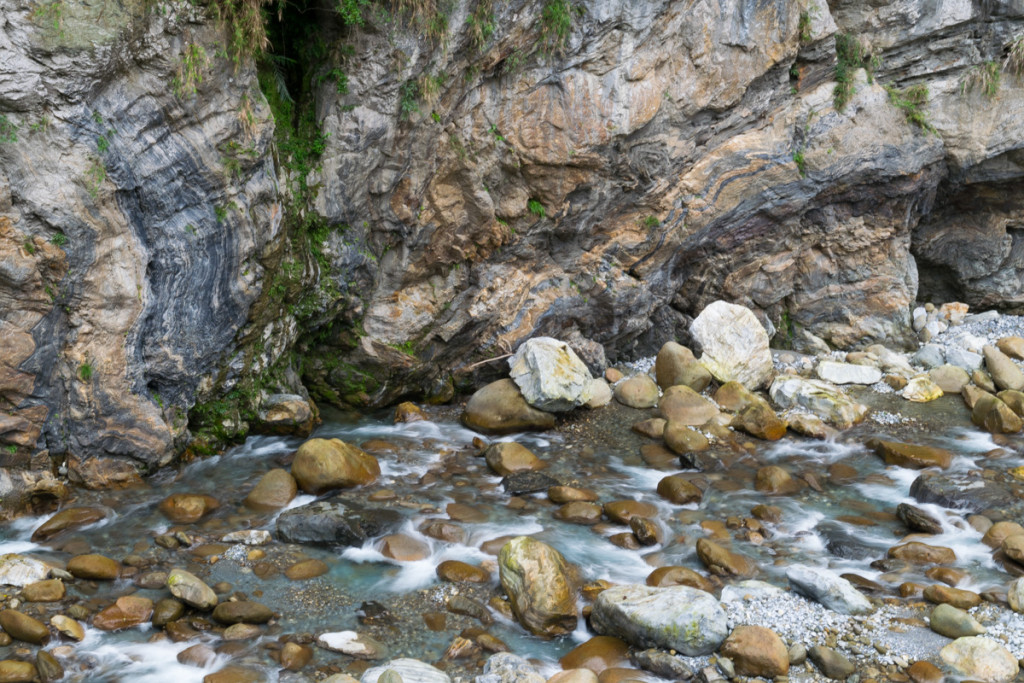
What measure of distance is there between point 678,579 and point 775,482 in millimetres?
2102

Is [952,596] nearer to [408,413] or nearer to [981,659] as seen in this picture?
[981,659]

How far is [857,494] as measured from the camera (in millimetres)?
6617

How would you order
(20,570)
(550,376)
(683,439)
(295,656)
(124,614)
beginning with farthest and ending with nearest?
(550,376), (683,439), (20,570), (124,614), (295,656)

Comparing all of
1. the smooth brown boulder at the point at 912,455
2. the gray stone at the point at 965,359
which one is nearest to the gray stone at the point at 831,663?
the smooth brown boulder at the point at 912,455

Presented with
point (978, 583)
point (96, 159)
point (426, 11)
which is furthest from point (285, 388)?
point (978, 583)

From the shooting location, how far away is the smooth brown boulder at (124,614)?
4.50 metres

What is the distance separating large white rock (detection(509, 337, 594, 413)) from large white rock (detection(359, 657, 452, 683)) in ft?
13.9

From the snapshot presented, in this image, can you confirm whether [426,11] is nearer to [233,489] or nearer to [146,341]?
[146,341]

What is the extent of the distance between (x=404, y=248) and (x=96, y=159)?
3334 millimetres

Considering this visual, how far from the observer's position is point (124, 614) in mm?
4559

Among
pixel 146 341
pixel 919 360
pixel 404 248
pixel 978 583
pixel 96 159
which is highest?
pixel 96 159

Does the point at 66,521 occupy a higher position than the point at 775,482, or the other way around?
the point at 66,521

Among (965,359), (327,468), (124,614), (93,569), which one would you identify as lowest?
(124,614)

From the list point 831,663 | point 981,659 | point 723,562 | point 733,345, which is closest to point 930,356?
point 733,345
